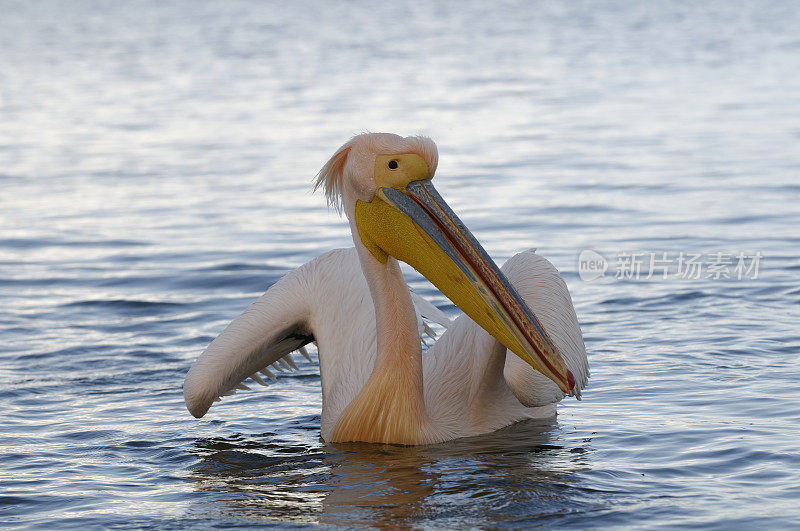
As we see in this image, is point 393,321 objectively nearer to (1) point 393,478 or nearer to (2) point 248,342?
(1) point 393,478

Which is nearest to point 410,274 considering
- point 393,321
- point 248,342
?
point 248,342

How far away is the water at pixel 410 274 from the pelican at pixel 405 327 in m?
0.16

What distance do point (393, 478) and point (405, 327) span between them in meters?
0.56

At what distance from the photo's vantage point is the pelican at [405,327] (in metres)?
4.41

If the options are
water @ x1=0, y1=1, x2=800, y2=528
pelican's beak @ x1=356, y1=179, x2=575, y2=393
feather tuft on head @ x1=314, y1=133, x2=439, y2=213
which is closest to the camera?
pelican's beak @ x1=356, y1=179, x2=575, y2=393

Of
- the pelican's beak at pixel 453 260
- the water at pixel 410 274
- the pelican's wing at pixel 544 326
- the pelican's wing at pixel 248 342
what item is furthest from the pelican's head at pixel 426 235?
the pelican's wing at pixel 248 342

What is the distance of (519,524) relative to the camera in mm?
3953

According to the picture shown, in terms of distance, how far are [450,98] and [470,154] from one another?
4.43 metres

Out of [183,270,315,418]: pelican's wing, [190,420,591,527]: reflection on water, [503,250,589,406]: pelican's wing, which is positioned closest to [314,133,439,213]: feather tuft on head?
[503,250,589,406]: pelican's wing

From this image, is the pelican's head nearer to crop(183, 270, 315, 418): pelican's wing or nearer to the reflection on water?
the reflection on water

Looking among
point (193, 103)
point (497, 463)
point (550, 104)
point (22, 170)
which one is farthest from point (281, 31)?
point (497, 463)

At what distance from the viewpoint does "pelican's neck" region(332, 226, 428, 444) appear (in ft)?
15.3

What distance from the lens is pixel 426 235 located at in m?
4.49

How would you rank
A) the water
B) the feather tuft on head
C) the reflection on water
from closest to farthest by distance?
the reflection on water → the water → the feather tuft on head
